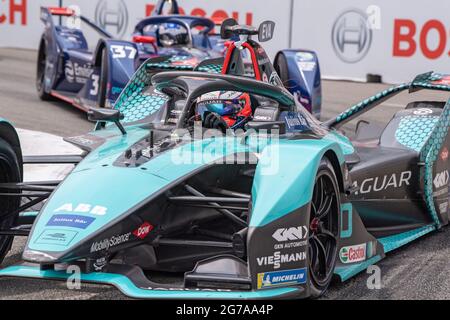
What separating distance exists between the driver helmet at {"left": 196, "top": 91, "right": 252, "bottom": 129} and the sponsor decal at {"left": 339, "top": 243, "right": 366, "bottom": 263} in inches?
44.9

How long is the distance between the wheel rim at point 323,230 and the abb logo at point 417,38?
430 inches

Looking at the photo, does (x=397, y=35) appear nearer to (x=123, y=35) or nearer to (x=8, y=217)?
(x=123, y=35)

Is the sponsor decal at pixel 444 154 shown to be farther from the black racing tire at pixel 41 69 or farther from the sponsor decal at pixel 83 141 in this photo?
the black racing tire at pixel 41 69

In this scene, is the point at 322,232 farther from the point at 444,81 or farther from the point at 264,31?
the point at 444,81

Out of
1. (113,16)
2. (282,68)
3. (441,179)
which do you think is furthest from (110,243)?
(113,16)

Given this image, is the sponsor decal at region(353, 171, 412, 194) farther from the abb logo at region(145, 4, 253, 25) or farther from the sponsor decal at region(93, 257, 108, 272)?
the abb logo at region(145, 4, 253, 25)

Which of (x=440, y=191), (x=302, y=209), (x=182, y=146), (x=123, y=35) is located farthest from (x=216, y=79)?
(x=123, y=35)

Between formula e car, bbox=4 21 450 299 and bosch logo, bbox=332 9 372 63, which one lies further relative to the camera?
bosch logo, bbox=332 9 372 63

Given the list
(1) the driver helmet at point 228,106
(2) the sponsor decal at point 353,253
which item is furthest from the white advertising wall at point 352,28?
(2) the sponsor decal at point 353,253

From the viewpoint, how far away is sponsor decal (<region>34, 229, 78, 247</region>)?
4719 mm

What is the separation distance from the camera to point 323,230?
5.34 meters

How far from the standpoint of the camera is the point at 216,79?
589 centimetres

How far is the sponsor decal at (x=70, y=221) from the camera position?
480cm

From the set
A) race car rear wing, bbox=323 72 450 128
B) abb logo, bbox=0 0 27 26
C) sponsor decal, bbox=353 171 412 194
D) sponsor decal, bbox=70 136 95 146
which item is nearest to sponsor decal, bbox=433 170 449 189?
sponsor decal, bbox=353 171 412 194
